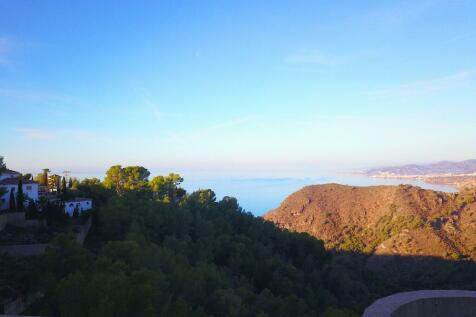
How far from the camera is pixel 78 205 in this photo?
2853 centimetres

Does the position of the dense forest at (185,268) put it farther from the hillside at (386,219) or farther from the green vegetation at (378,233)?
the hillside at (386,219)

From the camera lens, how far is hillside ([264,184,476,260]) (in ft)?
161

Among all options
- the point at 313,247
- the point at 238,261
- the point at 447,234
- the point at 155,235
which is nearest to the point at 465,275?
the point at 447,234

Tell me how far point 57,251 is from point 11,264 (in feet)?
11.3

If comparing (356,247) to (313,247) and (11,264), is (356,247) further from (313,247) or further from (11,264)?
(11,264)

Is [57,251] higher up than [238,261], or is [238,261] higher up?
[57,251]

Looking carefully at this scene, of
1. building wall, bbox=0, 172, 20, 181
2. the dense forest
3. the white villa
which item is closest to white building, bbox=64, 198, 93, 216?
the white villa

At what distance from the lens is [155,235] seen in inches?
992

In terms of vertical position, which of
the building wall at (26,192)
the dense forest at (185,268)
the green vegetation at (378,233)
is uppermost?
the building wall at (26,192)

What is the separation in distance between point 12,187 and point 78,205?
4.27 metres

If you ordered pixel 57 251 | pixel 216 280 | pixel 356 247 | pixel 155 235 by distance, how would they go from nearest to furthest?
pixel 57 251, pixel 216 280, pixel 155 235, pixel 356 247

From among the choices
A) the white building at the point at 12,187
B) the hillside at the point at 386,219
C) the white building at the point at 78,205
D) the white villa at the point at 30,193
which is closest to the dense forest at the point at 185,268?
the white building at the point at 78,205

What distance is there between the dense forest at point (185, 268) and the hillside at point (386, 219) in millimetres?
4498

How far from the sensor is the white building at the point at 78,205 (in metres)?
27.7
